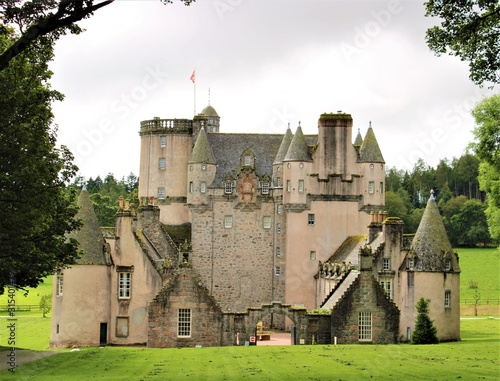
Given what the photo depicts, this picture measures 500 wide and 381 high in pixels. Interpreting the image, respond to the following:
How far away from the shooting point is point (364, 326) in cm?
5809

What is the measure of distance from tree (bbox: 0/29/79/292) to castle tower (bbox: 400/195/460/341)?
28573 millimetres

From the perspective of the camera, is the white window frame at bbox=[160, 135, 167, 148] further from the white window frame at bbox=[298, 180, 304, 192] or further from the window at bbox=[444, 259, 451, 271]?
the window at bbox=[444, 259, 451, 271]

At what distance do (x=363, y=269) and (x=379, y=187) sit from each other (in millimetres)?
26690

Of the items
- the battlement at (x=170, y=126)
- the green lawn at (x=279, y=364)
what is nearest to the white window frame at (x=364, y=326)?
the green lawn at (x=279, y=364)

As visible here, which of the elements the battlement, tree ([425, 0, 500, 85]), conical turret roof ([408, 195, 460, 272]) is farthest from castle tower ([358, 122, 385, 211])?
tree ([425, 0, 500, 85])

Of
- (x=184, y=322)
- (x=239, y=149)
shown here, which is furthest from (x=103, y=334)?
(x=239, y=149)

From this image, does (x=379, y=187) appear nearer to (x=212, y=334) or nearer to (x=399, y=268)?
(x=399, y=268)

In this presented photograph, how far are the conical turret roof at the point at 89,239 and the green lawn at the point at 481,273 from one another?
4478cm

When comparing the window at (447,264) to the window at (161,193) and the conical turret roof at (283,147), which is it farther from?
the window at (161,193)

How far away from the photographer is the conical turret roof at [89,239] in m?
64.0

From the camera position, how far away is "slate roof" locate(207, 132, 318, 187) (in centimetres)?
8662

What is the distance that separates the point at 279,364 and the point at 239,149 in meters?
47.2

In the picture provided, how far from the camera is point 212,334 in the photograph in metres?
58.6

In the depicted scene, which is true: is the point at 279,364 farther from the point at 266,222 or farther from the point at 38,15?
the point at 266,222
